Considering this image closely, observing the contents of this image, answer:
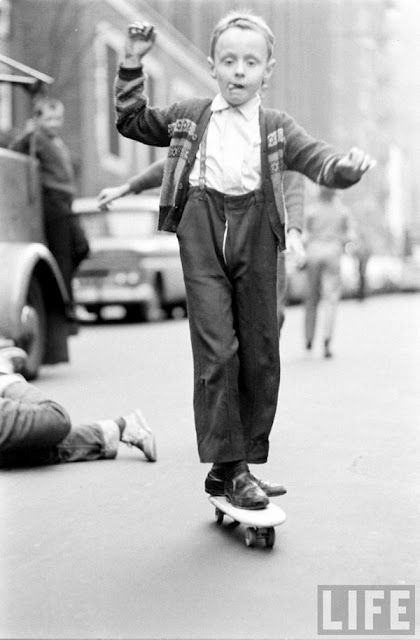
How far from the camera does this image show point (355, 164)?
3.74 meters

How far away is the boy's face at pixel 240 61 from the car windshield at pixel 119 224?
1425cm

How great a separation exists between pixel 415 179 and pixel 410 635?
104 metres

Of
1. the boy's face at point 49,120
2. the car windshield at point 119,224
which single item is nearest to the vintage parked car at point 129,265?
the car windshield at point 119,224

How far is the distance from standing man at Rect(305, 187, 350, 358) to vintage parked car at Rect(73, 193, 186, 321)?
587 centimetres

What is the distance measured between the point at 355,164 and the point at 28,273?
523 centimetres

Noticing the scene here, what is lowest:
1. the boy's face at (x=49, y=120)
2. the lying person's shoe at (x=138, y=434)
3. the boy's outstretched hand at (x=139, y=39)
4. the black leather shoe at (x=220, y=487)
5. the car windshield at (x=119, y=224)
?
the car windshield at (x=119, y=224)

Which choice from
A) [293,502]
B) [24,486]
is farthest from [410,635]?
[24,486]

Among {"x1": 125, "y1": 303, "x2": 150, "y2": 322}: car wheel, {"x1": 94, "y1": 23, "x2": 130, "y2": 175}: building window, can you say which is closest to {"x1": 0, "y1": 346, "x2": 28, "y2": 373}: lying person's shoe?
{"x1": 125, "y1": 303, "x2": 150, "y2": 322}: car wheel

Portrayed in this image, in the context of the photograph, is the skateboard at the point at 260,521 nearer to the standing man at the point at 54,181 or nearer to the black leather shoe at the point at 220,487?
the black leather shoe at the point at 220,487

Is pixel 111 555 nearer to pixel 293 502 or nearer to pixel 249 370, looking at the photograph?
pixel 249 370

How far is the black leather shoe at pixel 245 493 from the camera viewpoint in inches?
157

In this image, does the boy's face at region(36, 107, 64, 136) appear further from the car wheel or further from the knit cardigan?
the car wheel

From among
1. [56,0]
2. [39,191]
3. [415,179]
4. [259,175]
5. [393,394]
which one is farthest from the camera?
[415,179]

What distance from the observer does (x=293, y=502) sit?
467 cm
